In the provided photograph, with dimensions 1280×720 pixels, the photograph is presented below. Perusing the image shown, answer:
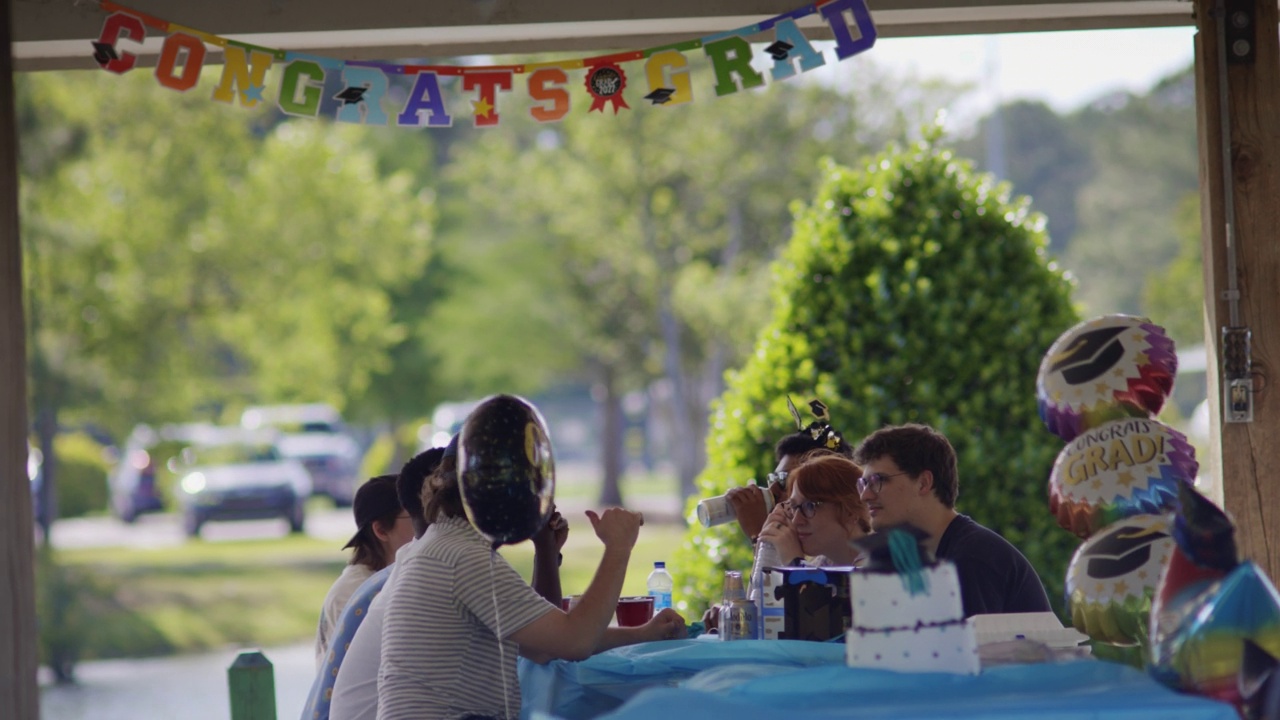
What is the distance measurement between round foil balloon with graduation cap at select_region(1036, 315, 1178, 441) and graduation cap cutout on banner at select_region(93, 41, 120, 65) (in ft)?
9.27

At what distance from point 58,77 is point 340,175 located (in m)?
3.00

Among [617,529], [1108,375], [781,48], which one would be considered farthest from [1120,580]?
[781,48]

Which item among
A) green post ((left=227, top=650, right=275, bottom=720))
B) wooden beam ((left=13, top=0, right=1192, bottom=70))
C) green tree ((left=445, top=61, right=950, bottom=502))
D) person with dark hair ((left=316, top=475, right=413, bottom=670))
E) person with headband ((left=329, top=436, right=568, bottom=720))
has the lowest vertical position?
green post ((left=227, top=650, right=275, bottom=720))

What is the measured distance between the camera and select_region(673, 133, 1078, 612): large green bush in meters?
5.70

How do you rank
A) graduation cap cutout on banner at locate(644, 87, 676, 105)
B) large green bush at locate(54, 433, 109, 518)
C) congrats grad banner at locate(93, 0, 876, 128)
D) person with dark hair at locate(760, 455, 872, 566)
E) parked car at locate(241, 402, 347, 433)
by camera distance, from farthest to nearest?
1. parked car at locate(241, 402, 347, 433)
2. large green bush at locate(54, 433, 109, 518)
3. graduation cap cutout on banner at locate(644, 87, 676, 105)
4. congrats grad banner at locate(93, 0, 876, 128)
5. person with dark hair at locate(760, 455, 872, 566)

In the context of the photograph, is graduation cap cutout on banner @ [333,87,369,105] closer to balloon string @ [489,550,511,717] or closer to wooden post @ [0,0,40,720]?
wooden post @ [0,0,40,720]

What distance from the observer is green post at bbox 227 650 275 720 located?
400 centimetres

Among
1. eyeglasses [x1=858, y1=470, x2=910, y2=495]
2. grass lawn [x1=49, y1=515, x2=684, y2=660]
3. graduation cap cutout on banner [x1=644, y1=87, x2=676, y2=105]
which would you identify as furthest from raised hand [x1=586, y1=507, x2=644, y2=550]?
grass lawn [x1=49, y1=515, x2=684, y2=660]

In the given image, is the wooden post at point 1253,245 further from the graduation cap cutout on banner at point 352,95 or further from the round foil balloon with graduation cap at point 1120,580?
the graduation cap cutout on banner at point 352,95

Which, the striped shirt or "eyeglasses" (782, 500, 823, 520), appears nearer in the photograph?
the striped shirt

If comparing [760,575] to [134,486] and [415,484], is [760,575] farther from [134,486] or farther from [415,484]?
[134,486]

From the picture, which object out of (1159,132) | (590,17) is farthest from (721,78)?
(1159,132)

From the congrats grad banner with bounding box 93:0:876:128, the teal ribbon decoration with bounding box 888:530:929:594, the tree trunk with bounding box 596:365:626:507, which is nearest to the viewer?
the teal ribbon decoration with bounding box 888:530:929:594

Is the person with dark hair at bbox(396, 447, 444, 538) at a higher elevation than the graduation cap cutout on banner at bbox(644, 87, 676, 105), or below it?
below
